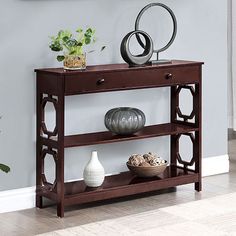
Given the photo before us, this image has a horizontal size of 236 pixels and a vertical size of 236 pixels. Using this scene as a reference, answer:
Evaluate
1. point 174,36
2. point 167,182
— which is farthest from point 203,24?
point 167,182

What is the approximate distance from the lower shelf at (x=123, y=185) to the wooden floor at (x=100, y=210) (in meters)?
0.08

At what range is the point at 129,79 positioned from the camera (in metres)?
4.14

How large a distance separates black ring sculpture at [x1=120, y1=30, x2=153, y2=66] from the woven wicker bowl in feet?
2.13

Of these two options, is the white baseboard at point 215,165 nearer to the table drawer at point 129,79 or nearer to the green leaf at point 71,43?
the table drawer at point 129,79

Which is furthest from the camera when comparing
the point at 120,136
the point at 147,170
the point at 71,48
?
the point at 147,170

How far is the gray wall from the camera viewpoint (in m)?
4.07

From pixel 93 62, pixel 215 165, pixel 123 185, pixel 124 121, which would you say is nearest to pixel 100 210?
pixel 123 185

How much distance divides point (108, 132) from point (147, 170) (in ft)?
1.11

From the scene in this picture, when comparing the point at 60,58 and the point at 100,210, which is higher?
the point at 60,58

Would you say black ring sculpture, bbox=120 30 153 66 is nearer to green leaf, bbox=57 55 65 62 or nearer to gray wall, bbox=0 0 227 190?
gray wall, bbox=0 0 227 190

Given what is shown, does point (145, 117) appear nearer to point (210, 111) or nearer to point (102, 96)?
point (102, 96)

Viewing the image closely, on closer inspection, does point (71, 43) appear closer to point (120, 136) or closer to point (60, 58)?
point (60, 58)

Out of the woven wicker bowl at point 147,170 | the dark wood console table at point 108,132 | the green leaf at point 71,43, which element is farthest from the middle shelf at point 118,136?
the green leaf at point 71,43

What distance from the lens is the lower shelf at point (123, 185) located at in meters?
4.09
